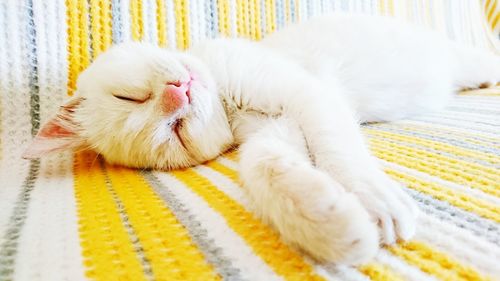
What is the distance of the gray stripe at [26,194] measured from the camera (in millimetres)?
372

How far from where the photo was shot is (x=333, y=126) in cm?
60

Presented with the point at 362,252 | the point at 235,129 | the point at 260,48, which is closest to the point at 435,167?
the point at 362,252

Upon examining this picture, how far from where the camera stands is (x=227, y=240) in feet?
1.27

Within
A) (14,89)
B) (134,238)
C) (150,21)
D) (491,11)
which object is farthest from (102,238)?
(491,11)

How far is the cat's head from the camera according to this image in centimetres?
70

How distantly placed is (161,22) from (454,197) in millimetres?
811

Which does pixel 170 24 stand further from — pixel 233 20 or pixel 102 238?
pixel 102 238

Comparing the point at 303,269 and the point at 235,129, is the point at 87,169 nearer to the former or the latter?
the point at 235,129

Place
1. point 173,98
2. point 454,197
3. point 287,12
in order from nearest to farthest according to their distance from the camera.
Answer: point 454,197 < point 173,98 < point 287,12

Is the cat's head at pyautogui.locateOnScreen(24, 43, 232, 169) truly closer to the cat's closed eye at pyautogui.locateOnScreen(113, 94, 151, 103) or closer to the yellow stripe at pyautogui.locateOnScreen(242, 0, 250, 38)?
the cat's closed eye at pyautogui.locateOnScreen(113, 94, 151, 103)

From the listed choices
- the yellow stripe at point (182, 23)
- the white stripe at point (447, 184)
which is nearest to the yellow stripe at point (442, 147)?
the white stripe at point (447, 184)

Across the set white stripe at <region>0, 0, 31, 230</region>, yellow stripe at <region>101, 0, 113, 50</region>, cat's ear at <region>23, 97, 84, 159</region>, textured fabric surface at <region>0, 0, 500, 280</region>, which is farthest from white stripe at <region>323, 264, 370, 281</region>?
yellow stripe at <region>101, 0, 113, 50</region>

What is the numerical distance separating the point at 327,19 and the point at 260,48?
0.86ft

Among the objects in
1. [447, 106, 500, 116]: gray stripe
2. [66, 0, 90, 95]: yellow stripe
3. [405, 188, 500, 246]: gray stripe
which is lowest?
[405, 188, 500, 246]: gray stripe
